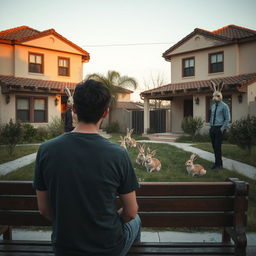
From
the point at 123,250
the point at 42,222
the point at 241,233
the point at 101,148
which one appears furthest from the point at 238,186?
the point at 42,222

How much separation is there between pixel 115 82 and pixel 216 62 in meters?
8.47

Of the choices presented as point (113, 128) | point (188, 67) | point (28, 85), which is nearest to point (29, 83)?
point (28, 85)

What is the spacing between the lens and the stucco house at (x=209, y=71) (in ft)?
50.5

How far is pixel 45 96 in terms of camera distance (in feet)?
61.1

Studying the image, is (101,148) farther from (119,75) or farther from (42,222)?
(119,75)

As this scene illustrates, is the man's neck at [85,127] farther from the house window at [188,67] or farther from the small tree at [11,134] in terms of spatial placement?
the house window at [188,67]

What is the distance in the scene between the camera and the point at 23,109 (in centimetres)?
1795

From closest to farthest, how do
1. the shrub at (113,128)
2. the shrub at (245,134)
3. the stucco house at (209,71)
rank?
the shrub at (245,134) < the stucco house at (209,71) < the shrub at (113,128)

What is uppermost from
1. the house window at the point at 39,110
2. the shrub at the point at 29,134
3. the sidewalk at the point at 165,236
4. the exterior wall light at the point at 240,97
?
the exterior wall light at the point at 240,97

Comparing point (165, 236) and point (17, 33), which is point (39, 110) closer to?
point (17, 33)

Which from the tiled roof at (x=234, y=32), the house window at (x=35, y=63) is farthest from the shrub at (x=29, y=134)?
the tiled roof at (x=234, y=32)

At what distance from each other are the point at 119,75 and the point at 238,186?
69.7 ft

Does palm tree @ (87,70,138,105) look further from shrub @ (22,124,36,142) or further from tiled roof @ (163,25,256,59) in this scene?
shrub @ (22,124,36,142)

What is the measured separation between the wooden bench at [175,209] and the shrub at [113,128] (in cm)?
1919
